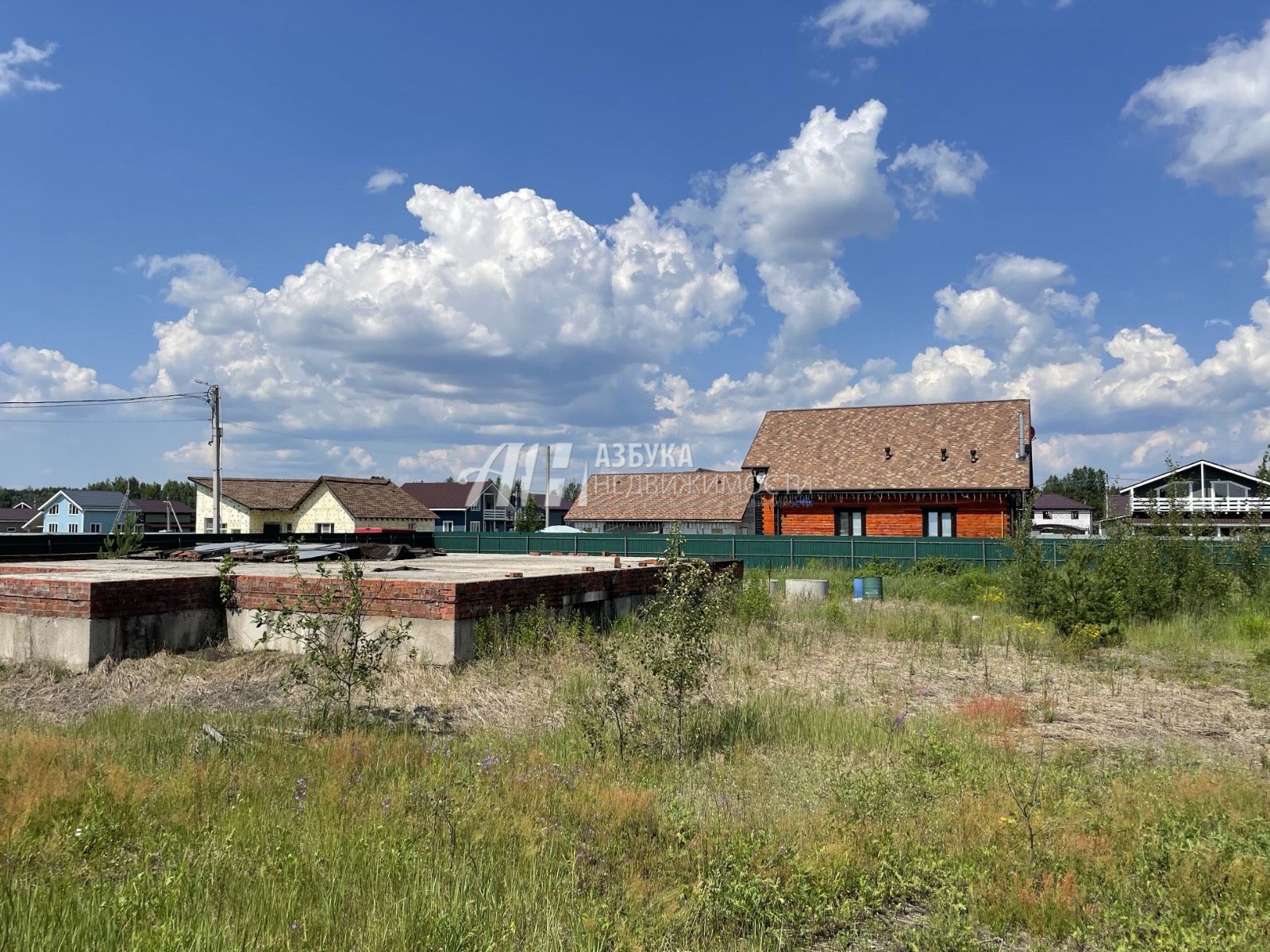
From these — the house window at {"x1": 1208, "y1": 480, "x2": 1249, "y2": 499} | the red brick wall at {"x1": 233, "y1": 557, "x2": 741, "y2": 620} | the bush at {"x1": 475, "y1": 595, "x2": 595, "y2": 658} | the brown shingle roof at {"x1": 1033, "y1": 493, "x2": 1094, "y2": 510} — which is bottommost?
the bush at {"x1": 475, "y1": 595, "x2": 595, "y2": 658}

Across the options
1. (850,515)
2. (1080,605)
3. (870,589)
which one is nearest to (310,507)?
(850,515)

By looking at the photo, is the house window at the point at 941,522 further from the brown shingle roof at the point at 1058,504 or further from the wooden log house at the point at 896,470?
the brown shingle roof at the point at 1058,504

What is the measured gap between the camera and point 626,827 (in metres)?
5.36

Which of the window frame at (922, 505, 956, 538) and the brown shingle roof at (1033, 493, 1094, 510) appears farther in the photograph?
the brown shingle roof at (1033, 493, 1094, 510)

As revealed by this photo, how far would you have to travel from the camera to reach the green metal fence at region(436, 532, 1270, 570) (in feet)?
95.1

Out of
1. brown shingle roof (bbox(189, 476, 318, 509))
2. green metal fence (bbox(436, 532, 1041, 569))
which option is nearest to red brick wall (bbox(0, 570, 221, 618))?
green metal fence (bbox(436, 532, 1041, 569))

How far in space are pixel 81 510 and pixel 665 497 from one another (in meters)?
49.7

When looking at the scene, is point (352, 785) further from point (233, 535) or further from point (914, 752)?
point (233, 535)

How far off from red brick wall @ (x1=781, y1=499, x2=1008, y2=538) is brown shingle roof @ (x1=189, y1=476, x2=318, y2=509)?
102 ft

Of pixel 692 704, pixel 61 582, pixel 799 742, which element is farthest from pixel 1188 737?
pixel 61 582

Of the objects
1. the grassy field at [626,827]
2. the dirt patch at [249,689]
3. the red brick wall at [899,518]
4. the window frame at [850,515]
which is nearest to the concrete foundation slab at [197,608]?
the dirt patch at [249,689]

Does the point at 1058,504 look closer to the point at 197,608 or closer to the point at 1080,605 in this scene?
the point at 1080,605

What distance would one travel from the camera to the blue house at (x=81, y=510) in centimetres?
6788

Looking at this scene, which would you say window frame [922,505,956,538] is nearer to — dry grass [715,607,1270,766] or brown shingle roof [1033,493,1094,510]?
dry grass [715,607,1270,766]
